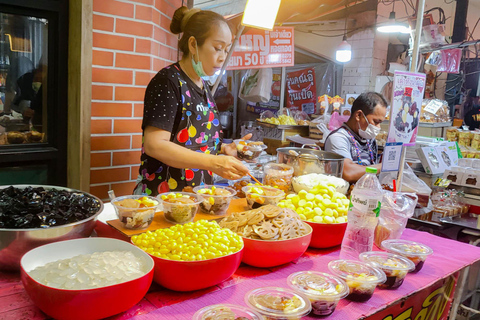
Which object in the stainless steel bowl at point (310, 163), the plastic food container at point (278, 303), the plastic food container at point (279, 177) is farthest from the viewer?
the stainless steel bowl at point (310, 163)

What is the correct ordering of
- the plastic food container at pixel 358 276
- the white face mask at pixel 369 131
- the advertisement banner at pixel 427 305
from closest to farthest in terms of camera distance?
the plastic food container at pixel 358 276
the advertisement banner at pixel 427 305
the white face mask at pixel 369 131

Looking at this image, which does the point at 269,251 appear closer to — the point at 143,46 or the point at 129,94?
the point at 129,94

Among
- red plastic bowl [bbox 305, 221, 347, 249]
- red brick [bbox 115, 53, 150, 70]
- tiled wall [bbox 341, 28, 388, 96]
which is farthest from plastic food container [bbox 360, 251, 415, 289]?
tiled wall [bbox 341, 28, 388, 96]

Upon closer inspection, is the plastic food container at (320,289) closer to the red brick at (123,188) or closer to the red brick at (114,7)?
the red brick at (123,188)

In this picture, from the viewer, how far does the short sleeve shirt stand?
12.3 ft

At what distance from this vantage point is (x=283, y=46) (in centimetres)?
561

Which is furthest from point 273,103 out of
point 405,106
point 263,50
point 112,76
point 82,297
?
point 82,297

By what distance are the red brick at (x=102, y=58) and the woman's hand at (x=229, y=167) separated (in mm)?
1323

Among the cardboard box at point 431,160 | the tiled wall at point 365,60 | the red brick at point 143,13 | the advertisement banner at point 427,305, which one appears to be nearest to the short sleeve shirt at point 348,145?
the cardboard box at point 431,160

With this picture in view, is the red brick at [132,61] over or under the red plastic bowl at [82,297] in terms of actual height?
over

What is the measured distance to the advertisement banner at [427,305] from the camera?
1589 mm

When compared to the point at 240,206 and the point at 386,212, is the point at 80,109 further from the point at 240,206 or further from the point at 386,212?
the point at 386,212

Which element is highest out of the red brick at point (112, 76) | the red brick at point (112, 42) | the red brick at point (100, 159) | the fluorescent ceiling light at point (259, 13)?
the fluorescent ceiling light at point (259, 13)

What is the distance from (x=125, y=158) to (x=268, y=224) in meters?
1.75
